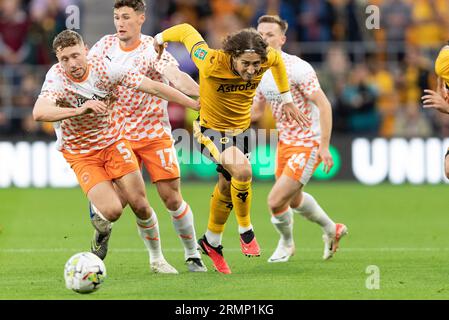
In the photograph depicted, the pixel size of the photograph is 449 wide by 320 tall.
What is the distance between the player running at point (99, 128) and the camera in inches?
352

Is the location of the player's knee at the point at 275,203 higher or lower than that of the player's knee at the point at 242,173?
lower

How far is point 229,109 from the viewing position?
948 cm

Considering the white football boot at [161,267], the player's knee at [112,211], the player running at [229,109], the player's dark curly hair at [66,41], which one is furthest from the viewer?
the white football boot at [161,267]

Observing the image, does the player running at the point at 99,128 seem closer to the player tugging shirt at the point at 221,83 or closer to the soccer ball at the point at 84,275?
the player tugging shirt at the point at 221,83

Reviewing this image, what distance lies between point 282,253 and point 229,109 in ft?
6.30

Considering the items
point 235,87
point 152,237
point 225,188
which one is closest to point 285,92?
point 235,87

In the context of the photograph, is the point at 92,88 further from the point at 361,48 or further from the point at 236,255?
the point at 361,48

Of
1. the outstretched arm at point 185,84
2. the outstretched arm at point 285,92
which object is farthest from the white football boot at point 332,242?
the outstretched arm at point 185,84

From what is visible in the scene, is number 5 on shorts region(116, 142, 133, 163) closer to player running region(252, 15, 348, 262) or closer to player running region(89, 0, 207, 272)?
player running region(89, 0, 207, 272)

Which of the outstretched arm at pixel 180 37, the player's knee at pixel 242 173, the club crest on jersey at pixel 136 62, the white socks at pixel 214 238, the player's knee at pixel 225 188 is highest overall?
the outstretched arm at pixel 180 37

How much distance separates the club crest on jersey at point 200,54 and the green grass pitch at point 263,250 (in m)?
1.95

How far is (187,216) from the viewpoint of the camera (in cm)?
971
